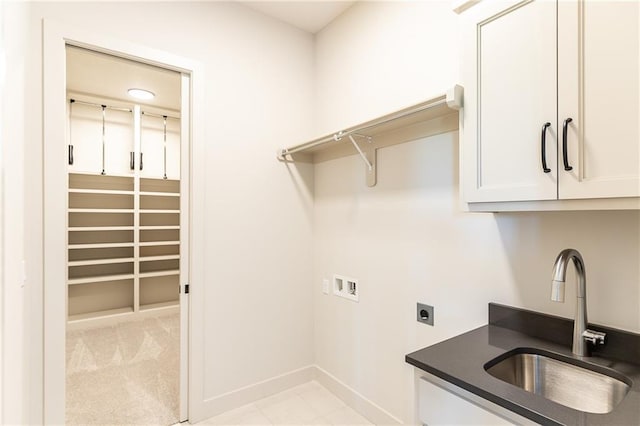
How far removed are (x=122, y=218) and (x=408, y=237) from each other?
3.78 metres

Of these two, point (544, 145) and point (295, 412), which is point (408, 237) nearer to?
point (544, 145)

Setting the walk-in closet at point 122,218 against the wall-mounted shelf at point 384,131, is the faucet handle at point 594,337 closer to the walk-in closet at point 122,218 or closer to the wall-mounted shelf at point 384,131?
the wall-mounted shelf at point 384,131

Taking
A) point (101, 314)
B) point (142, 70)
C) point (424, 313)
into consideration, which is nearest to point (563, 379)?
point (424, 313)

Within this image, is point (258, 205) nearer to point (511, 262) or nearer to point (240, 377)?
point (240, 377)

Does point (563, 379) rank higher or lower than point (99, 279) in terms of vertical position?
higher

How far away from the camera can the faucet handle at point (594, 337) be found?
112 centimetres

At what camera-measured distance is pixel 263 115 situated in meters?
2.36

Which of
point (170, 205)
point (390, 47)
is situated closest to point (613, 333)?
point (390, 47)

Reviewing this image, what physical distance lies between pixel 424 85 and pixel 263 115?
1120 mm

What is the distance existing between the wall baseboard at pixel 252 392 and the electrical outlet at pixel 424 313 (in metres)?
1.16

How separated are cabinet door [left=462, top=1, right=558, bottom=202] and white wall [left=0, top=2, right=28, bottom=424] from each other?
153 cm

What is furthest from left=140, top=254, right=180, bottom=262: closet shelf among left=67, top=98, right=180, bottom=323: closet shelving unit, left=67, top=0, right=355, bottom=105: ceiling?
left=67, top=0, right=355, bottom=105: ceiling

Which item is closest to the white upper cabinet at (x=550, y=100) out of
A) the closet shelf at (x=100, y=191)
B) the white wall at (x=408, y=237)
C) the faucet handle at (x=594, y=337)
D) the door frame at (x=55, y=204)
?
the white wall at (x=408, y=237)

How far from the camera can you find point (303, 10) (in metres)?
2.30
